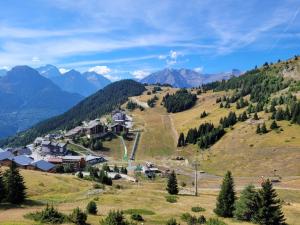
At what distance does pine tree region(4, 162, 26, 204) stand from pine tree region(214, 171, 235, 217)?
29936mm

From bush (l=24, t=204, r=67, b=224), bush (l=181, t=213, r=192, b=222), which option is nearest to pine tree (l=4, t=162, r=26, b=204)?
bush (l=24, t=204, r=67, b=224)

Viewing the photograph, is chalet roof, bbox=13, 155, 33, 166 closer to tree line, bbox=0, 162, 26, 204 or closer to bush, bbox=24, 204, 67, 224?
tree line, bbox=0, 162, 26, 204

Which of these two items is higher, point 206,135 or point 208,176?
point 206,135

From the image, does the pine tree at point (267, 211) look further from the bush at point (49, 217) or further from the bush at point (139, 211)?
the bush at point (49, 217)

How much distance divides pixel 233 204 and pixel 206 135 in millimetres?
125155

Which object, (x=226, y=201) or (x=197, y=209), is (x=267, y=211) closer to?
(x=226, y=201)

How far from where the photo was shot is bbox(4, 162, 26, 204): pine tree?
202 feet

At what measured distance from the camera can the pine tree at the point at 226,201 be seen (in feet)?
220

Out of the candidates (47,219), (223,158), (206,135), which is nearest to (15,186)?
(47,219)

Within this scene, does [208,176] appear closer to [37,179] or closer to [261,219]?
[37,179]

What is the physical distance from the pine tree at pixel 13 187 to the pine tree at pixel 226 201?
29.9 meters

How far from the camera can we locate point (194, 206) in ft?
235

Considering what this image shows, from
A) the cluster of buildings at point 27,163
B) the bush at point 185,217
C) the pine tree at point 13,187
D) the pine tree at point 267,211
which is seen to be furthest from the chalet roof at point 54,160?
the pine tree at point 267,211

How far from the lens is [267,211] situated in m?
61.7
